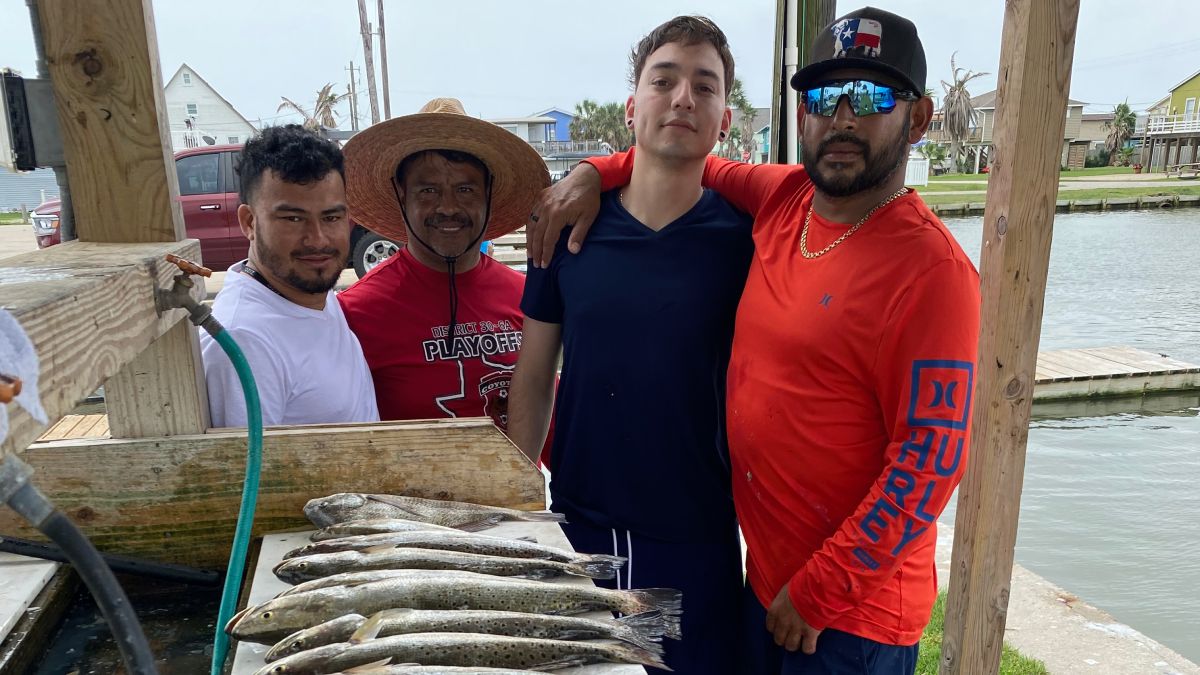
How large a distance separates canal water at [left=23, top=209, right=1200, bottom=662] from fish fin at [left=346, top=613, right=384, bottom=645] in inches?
22.0

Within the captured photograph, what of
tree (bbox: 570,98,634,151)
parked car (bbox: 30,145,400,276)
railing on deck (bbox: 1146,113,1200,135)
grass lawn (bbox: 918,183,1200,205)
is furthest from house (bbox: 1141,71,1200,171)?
parked car (bbox: 30,145,400,276)

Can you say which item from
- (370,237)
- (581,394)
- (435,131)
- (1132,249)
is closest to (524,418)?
(581,394)

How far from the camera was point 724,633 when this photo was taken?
2.73 meters

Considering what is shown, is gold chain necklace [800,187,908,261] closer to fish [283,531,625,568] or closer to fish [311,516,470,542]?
fish [283,531,625,568]

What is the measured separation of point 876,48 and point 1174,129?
89434 millimetres

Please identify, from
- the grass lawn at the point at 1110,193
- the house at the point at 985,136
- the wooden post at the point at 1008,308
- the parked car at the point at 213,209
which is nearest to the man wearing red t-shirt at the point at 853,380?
the wooden post at the point at 1008,308

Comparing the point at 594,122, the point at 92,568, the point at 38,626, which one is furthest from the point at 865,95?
the point at 594,122

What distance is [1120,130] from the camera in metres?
81.6

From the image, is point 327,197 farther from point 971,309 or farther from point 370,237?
point 370,237

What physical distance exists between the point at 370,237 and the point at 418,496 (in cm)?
1097

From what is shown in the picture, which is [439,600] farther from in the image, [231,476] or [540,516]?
[231,476]

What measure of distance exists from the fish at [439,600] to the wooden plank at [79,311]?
0.58 meters

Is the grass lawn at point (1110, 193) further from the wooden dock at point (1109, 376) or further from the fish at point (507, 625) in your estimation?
the fish at point (507, 625)

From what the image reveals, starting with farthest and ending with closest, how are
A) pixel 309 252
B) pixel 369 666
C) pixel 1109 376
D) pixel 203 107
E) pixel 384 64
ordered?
pixel 203 107 < pixel 384 64 < pixel 1109 376 < pixel 309 252 < pixel 369 666
